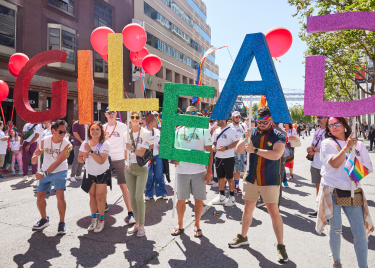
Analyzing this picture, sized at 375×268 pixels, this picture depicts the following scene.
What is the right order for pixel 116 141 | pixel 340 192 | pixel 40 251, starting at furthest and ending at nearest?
pixel 116 141
pixel 40 251
pixel 340 192

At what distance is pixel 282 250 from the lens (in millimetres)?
3471

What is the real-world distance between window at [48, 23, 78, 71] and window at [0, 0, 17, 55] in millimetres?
2535

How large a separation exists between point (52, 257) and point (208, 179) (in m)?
2.39

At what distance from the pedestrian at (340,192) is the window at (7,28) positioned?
672 inches

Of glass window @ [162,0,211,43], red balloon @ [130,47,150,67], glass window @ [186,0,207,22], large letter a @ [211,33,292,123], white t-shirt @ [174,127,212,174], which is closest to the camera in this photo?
large letter a @ [211,33,292,123]

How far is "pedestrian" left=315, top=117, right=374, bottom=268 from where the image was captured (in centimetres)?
297

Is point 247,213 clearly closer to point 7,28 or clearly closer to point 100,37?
point 100,37

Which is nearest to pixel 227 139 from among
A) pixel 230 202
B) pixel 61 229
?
pixel 230 202

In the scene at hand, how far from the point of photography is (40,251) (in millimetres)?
3754

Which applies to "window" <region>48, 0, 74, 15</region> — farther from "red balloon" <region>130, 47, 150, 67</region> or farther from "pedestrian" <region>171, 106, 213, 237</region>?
"pedestrian" <region>171, 106, 213, 237</region>

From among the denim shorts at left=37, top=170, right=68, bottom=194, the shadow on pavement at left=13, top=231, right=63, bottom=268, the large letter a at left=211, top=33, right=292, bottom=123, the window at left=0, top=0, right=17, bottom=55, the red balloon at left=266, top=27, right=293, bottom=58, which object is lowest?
the shadow on pavement at left=13, top=231, right=63, bottom=268

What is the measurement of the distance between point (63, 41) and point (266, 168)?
1960 cm

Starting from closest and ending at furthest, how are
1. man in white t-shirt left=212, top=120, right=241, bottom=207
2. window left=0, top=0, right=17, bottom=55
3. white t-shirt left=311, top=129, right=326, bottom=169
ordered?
white t-shirt left=311, top=129, right=326, bottom=169 → man in white t-shirt left=212, top=120, right=241, bottom=207 → window left=0, top=0, right=17, bottom=55

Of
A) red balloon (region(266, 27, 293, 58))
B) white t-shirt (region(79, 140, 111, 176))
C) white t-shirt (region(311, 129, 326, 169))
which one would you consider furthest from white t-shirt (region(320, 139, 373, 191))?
white t-shirt (region(79, 140, 111, 176))
